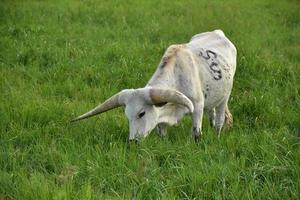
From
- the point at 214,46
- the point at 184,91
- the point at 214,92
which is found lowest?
the point at 214,92

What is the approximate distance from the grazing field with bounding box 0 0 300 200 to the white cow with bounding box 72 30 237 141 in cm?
24

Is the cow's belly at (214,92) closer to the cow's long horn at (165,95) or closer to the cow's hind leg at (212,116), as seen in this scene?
the cow's hind leg at (212,116)

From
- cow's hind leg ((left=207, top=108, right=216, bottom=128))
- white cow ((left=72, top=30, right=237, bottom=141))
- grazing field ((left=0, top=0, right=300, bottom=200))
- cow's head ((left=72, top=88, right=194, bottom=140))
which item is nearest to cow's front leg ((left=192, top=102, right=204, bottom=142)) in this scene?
white cow ((left=72, top=30, right=237, bottom=141))

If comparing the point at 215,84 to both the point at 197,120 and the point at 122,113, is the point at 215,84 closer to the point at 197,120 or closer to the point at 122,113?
the point at 197,120

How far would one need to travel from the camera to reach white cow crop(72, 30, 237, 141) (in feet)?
18.2

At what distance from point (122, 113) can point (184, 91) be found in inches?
53.8

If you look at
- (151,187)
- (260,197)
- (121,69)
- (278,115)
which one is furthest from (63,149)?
(121,69)

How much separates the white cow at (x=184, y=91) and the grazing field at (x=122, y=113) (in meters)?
0.24

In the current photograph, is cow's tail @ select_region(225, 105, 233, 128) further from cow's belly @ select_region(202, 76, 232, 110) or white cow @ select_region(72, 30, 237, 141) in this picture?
cow's belly @ select_region(202, 76, 232, 110)

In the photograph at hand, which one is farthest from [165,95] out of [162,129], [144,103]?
[162,129]

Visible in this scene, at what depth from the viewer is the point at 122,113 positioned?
7.16 metres

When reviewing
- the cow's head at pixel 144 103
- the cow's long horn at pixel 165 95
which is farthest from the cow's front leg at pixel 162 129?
the cow's long horn at pixel 165 95

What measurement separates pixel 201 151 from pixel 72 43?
20.3 ft

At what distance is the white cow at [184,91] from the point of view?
18.2ft
